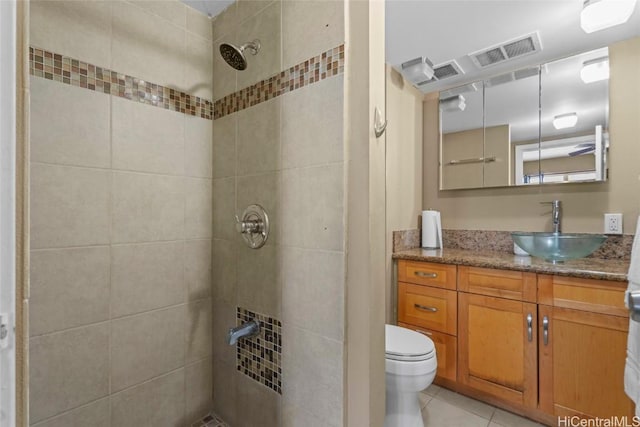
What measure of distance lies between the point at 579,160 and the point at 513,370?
137 cm

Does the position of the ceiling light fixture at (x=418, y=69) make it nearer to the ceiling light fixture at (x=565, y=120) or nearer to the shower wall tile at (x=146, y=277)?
the ceiling light fixture at (x=565, y=120)

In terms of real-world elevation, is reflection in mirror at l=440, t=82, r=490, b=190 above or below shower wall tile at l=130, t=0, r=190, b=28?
below

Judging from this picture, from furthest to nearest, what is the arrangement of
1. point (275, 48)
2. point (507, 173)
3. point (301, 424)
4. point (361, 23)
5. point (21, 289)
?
point (507, 173) → point (275, 48) → point (301, 424) → point (361, 23) → point (21, 289)

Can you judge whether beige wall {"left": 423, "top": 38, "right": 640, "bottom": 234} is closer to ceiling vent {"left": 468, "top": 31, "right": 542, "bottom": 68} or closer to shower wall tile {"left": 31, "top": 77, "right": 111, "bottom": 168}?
ceiling vent {"left": 468, "top": 31, "right": 542, "bottom": 68}

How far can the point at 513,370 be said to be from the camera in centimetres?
158

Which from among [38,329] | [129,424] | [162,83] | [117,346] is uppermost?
[162,83]

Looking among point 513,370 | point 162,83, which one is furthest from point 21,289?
point 513,370

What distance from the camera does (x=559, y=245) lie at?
167cm

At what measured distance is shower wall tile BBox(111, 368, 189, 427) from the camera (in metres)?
1.19

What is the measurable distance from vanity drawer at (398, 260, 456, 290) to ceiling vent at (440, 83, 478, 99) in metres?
1.39

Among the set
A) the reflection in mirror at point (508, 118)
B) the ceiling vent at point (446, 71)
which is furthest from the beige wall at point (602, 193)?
the ceiling vent at point (446, 71)

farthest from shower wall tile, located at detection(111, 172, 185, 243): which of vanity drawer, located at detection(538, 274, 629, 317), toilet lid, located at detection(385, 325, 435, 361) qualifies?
vanity drawer, located at detection(538, 274, 629, 317)

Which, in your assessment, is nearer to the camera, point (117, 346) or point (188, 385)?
point (117, 346)

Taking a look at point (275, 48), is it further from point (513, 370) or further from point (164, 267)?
point (513, 370)
